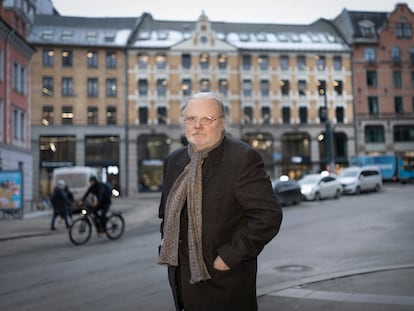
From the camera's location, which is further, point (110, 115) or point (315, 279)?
point (110, 115)

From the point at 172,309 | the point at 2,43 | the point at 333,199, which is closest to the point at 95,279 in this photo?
the point at 172,309

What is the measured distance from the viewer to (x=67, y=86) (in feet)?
153

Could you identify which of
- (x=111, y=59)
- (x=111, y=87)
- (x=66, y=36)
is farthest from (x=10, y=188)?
(x=66, y=36)

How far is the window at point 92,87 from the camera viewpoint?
4697 cm

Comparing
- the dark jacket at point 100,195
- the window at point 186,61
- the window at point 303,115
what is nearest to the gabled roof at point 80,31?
the window at point 186,61

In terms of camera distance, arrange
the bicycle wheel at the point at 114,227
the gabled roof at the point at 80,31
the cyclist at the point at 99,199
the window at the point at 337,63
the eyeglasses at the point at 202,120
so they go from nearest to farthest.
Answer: the eyeglasses at the point at 202,120 → the cyclist at the point at 99,199 → the bicycle wheel at the point at 114,227 → the gabled roof at the point at 80,31 → the window at the point at 337,63

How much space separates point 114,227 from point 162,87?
1411 inches

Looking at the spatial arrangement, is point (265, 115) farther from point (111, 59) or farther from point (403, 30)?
point (403, 30)

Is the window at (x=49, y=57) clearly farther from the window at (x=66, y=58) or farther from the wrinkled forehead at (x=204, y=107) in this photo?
the wrinkled forehead at (x=204, y=107)

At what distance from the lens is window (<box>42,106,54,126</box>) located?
149 ft

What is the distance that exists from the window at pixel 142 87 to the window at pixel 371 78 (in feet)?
79.1

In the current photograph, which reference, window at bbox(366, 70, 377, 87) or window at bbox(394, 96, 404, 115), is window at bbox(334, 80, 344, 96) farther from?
window at bbox(394, 96, 404, 115)

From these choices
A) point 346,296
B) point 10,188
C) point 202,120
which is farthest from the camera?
point 10,188

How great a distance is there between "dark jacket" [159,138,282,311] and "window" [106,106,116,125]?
45247 mm
